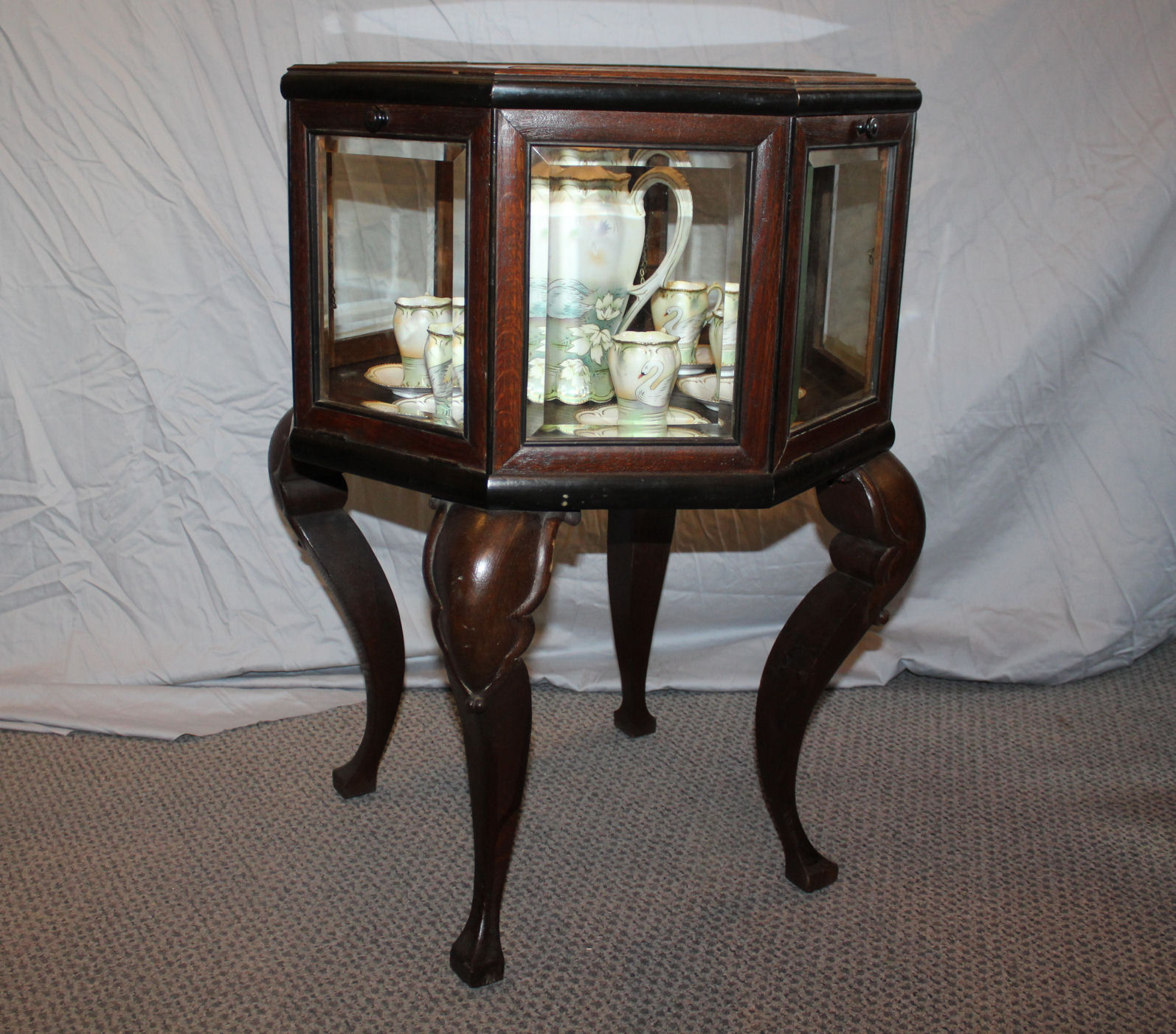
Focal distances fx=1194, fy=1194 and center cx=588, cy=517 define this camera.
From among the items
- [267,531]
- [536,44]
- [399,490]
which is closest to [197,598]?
[267,531]

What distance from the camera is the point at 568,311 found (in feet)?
3.34

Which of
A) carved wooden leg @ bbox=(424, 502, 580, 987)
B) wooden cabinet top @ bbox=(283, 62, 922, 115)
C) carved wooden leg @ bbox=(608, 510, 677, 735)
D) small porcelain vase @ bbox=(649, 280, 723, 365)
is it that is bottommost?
carved wooden leg @ bbox=(608, 510, 677, 735)

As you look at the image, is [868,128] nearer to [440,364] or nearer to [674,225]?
[674,225]

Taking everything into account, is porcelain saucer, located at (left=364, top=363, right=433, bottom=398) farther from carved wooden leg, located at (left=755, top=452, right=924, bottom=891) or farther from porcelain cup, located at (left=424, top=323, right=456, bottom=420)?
carved wooden leg, located at (left=755, top=452, right=924, bottom=891)

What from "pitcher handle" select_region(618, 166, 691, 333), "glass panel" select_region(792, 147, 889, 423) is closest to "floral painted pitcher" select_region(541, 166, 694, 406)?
"pitcher handle" select_region(618, 166, 691, 333)

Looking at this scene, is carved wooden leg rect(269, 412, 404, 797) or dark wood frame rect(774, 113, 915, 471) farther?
carved wooden leg rect(269, 412, 404, 797)

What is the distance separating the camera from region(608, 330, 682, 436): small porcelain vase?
3.40 ft

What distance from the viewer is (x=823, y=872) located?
1.31 meters

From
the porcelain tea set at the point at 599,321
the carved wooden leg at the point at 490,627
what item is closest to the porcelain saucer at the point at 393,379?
the porcelain tea set at the point at 599,321

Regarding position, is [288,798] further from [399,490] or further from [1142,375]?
[1142,375]

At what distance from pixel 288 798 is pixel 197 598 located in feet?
1.27

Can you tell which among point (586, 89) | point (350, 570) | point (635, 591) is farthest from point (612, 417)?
point (635, 591)

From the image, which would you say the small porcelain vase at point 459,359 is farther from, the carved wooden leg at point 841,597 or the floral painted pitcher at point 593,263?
the carved wooden leg at point 841,597

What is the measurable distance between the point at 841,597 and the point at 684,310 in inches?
13.4
